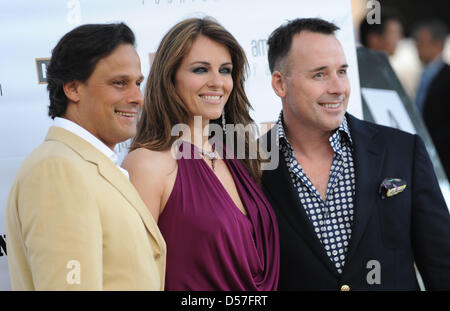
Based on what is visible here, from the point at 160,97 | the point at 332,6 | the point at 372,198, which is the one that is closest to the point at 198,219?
the point at 160,97

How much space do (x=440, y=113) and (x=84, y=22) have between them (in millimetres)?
5349

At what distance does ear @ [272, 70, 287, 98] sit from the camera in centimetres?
326

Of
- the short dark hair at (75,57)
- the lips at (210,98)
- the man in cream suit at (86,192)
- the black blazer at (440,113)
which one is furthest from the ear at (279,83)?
the black blazer at (440,113)

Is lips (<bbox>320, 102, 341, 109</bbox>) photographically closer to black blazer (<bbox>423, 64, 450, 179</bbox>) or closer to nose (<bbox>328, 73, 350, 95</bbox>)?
nose (<bbox>328, 73, 350, 95</bbox>)

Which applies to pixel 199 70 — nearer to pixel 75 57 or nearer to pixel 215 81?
pixel 215 81

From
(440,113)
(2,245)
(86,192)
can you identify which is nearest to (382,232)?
(86,192)

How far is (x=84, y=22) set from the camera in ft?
11.1

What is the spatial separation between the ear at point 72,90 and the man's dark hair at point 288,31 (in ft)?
4.17

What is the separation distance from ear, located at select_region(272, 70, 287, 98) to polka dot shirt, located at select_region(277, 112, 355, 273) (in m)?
0.36

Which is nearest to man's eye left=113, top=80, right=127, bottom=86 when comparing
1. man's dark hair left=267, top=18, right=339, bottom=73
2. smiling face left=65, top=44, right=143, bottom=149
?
smiling face left=65, top=44, right=143, bottom=149

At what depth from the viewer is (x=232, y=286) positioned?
2.70 m

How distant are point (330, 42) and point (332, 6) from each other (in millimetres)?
598

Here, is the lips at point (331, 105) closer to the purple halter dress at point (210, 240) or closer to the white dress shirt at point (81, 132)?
the purple halter dress at point (210, 240)
